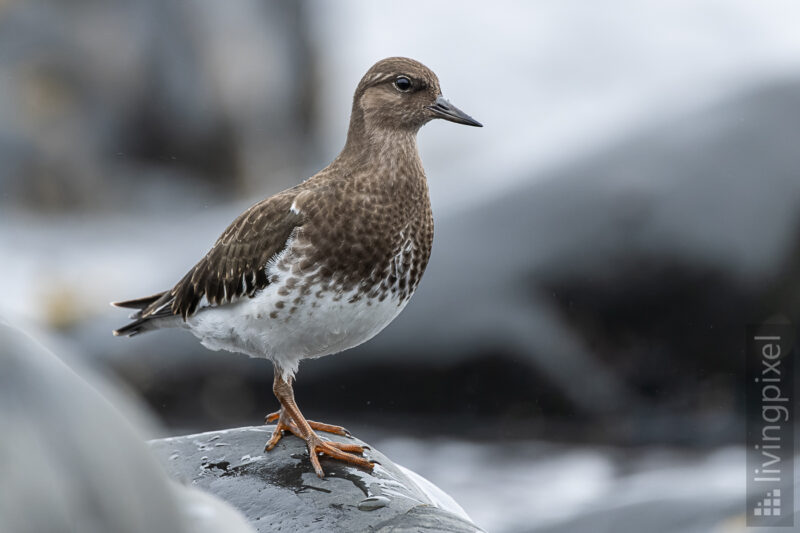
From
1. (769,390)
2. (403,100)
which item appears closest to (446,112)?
(403,100)

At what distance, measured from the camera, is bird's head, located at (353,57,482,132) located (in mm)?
3492

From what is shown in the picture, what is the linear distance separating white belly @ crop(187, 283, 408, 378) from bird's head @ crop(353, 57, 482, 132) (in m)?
0.65

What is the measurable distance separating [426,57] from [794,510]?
958cm

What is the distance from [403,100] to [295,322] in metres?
0.88

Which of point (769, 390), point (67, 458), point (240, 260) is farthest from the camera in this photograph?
point (769, 390)

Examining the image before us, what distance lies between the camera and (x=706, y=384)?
5605 millimetres

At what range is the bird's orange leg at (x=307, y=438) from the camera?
11.3ft

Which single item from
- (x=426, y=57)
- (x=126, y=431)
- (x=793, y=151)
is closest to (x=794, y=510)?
(x=793, y=151)

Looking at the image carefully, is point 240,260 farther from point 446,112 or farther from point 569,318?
point 569,318

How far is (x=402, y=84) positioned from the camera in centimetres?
349

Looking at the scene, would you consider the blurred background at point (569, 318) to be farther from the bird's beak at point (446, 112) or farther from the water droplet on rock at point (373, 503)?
the bird's beak at point (446, 112)

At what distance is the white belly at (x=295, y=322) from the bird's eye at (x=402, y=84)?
74cm

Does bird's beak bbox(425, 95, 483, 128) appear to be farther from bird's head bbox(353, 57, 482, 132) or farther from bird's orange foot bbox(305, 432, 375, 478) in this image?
bird's orange foot bbox(305, 432, 375, 478)

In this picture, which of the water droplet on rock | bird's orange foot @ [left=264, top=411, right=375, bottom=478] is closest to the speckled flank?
bird's orange foot @ [left=264, top=411, right=375, bottom=478]
